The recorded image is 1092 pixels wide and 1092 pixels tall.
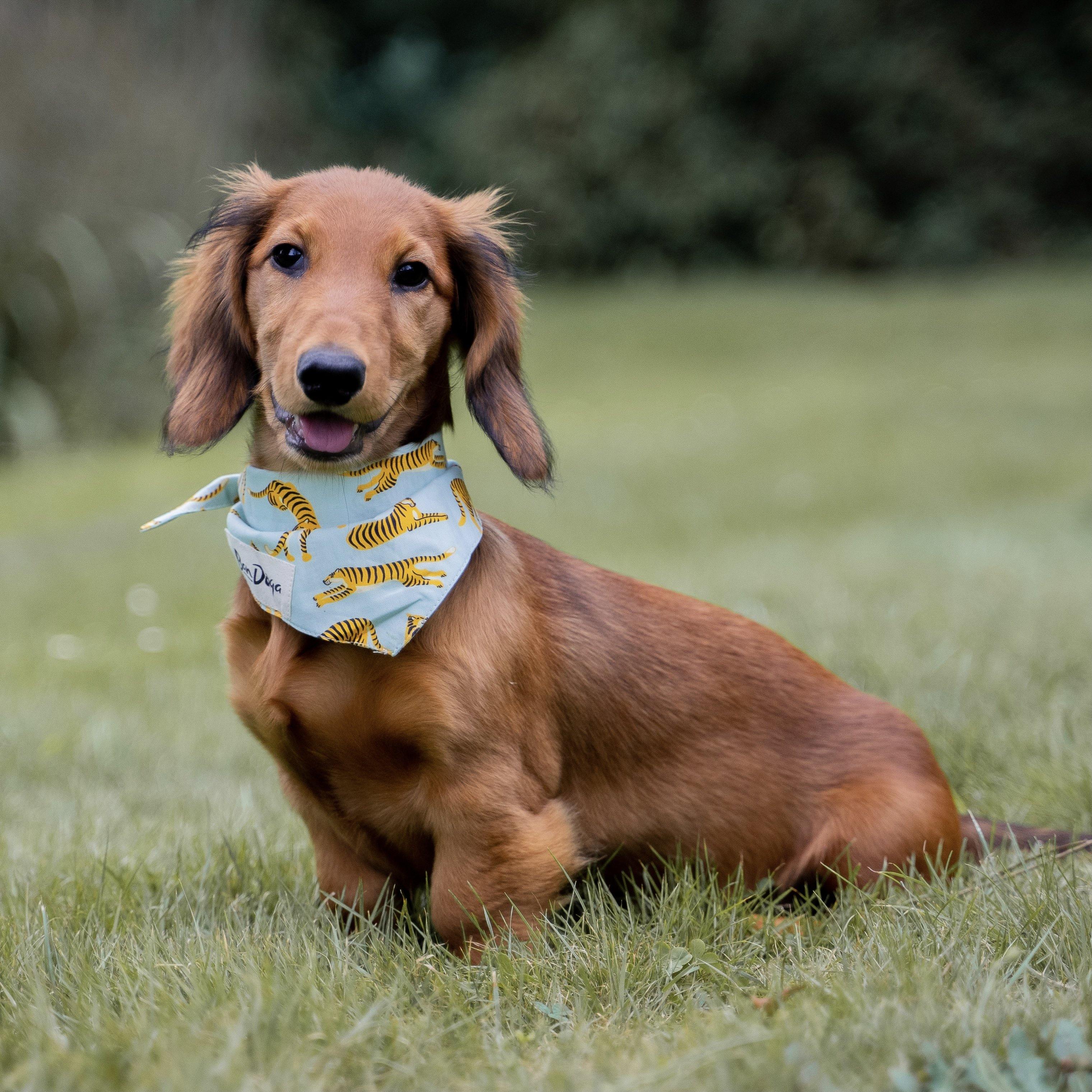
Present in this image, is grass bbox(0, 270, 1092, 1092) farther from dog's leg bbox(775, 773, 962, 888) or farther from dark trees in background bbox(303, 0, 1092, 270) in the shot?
dark trees in background bbox(303, 0, 1092, 270)

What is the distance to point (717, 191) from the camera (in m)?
23.0

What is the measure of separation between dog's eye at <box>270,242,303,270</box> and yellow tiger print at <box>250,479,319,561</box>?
425 millimetres

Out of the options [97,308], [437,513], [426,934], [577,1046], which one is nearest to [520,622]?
[437,513]

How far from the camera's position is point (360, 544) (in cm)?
234

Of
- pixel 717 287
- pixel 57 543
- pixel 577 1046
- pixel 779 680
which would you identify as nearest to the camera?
pixel 577 1046

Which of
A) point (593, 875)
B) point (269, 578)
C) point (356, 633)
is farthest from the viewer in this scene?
point (593, 875)

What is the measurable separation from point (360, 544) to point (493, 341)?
1.71 ft

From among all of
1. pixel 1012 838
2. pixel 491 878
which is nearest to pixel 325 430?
pixel 491 878

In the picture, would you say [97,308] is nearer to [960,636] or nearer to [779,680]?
[960,636]

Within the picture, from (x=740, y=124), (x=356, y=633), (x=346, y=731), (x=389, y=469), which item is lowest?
(x=346, y=731)

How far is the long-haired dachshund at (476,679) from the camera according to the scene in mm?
2209

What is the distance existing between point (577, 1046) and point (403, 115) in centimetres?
2706

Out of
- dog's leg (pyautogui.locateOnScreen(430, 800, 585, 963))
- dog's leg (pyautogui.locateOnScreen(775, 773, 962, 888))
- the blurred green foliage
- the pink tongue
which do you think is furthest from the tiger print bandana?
the blurred green foliage

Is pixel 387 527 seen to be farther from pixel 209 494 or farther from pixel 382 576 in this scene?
pixel 209 494
